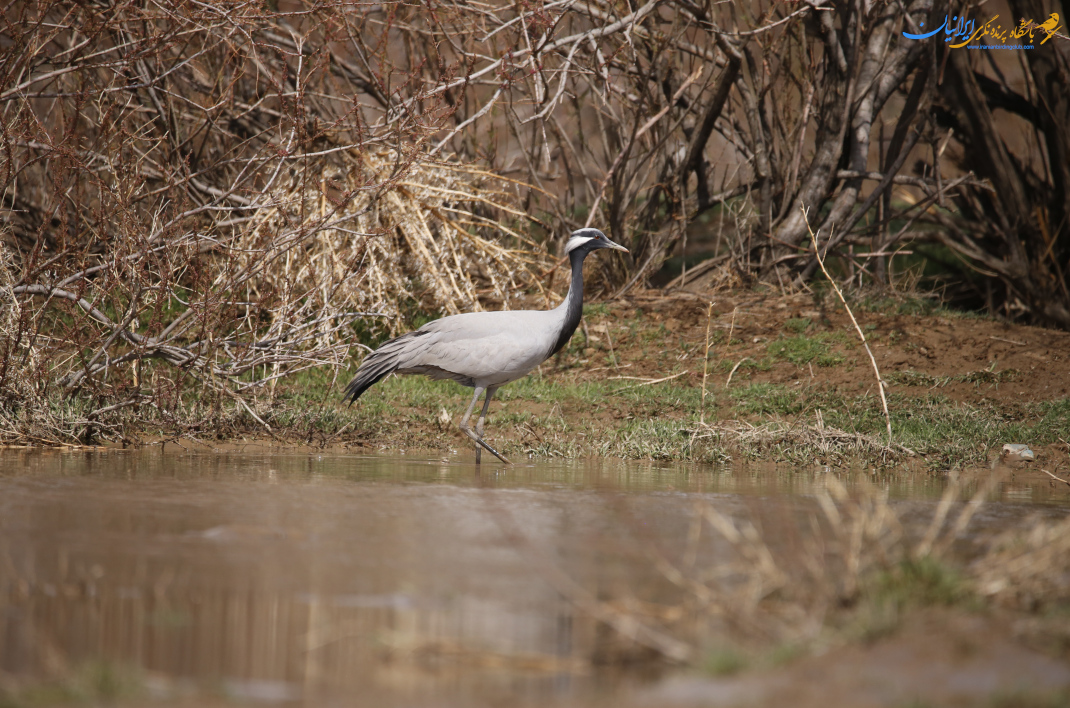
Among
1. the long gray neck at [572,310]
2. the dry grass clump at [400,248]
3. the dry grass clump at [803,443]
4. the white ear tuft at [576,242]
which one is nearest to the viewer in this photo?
the dry grass clump at [803,443]

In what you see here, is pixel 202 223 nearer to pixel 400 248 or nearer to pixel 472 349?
pixel 400 248

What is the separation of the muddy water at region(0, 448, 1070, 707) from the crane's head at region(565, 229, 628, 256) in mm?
2793

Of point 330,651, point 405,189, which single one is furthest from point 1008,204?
point 330,651

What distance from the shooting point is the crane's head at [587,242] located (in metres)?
8.76

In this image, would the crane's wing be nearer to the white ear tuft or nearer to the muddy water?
the white ear tuft

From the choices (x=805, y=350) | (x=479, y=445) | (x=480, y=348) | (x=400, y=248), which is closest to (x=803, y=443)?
(x=479, y=445)

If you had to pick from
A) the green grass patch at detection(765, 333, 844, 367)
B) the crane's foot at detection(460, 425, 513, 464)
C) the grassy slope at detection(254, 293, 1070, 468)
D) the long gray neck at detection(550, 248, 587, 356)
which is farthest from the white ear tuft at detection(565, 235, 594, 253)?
the green grass patch at detection(765, 333, 844, 367)

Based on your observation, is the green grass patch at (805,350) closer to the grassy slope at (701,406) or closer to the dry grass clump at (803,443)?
the grassy slope at (701,406)

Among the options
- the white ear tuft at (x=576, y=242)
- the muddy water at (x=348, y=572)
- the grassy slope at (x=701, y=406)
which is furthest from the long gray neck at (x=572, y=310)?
the muddy water at (x=348, y=572)

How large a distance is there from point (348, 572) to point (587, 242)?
546cm

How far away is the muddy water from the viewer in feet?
9.16

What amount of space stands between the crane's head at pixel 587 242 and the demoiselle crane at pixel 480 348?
46 centimetres

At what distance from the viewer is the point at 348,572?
3.81 m

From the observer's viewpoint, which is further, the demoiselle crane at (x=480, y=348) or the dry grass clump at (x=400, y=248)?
the dry grass clump at (x=400, y=248)
